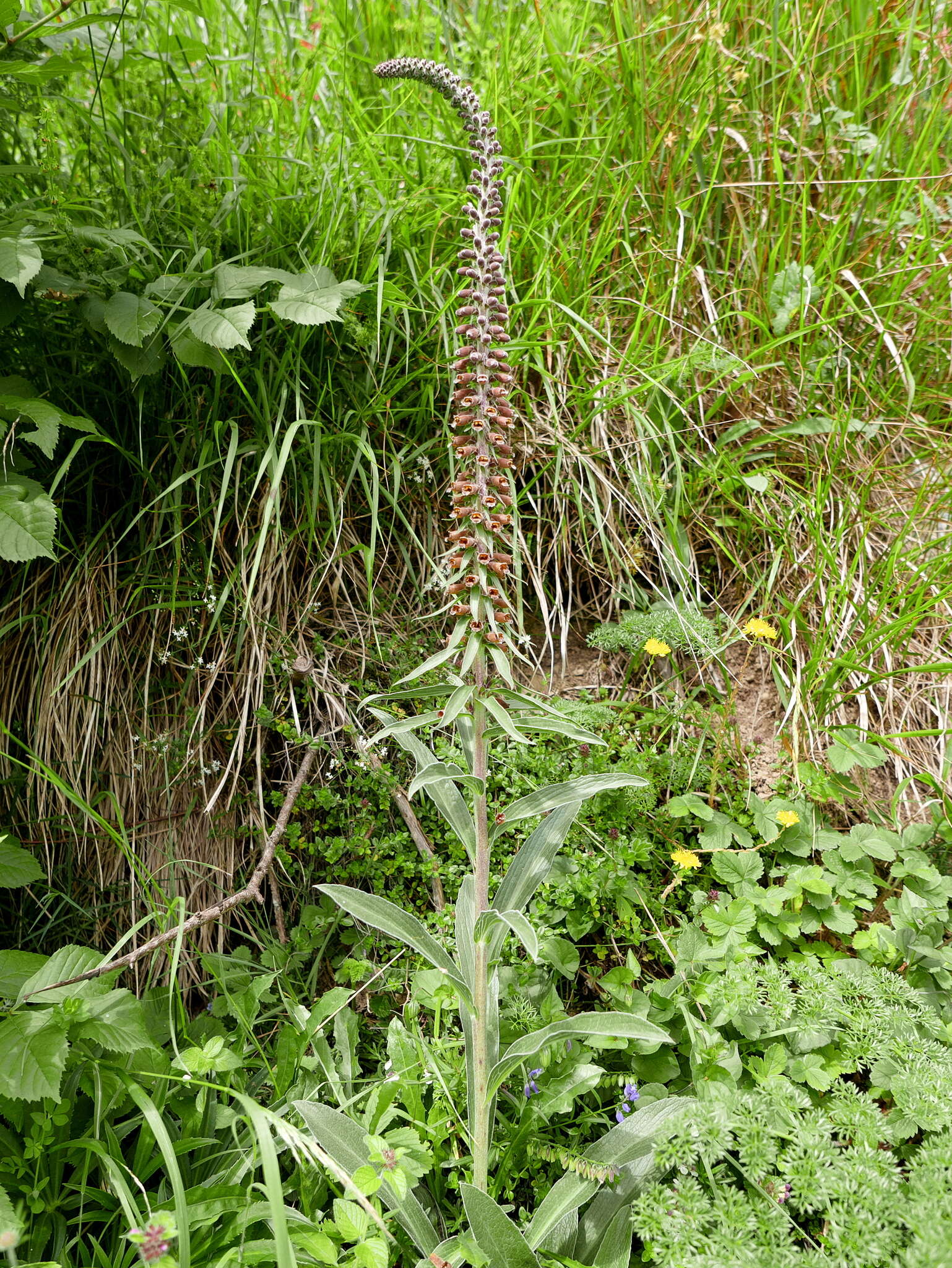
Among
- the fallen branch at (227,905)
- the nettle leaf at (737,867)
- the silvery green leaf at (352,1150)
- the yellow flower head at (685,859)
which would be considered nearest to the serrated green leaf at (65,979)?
the fallen branch at (227,905)

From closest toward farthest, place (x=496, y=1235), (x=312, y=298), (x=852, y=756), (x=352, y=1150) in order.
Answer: (x=496, y=1235) → (x=352, y=1150) → (x=312, y=298) → (x=852, y=756)

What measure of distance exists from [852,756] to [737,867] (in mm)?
421

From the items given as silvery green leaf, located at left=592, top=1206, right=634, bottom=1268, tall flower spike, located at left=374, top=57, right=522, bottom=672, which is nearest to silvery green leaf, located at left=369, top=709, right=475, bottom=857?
tall flower spike, located at left=374, top=57, right=522, bottom=672

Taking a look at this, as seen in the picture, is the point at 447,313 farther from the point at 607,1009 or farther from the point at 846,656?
the point at 607,1009

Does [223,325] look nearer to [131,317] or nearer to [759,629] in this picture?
[131,317]

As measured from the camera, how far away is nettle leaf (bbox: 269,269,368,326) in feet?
5.82

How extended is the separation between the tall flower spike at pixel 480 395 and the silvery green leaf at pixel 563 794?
27 cm

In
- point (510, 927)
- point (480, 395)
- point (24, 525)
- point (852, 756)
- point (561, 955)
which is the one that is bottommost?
point (561, 955)

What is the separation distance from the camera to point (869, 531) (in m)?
2.48

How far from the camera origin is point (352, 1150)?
1376mm

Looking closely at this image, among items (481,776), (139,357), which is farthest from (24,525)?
(481,776)

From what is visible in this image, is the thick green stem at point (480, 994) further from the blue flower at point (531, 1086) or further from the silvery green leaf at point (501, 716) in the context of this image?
the blue flower at point (531, 1086)

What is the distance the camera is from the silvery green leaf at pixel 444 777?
126 centimetres

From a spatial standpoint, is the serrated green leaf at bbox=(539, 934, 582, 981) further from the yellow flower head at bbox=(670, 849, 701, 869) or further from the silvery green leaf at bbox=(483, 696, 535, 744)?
the silvery green leaf at bbox=(483, 696, 535, 744)
